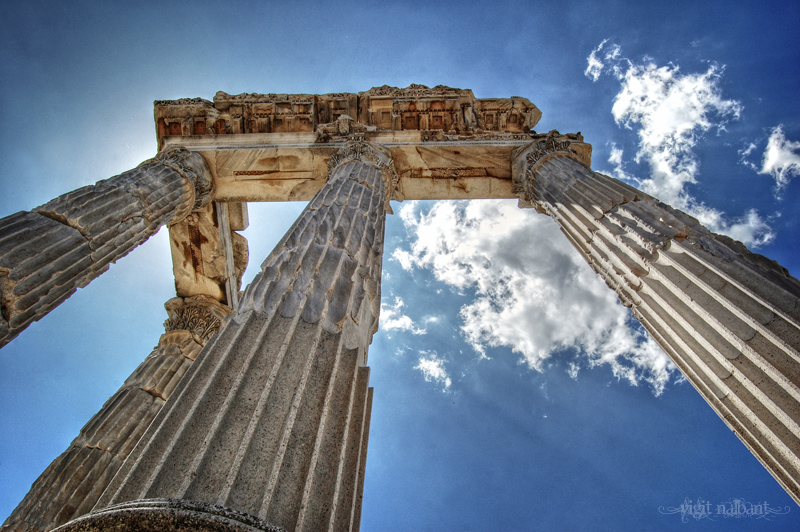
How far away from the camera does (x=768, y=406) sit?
12.9 ft

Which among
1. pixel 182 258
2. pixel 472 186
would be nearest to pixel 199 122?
pixel 182 258

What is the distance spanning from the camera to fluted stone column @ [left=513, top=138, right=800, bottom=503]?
3.92 m

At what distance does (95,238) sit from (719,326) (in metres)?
9.29

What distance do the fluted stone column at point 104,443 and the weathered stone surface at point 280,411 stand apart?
5.57 metres

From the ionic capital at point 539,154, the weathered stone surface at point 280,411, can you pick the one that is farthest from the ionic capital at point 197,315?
the ionic capital at point 539,154

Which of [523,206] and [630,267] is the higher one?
[523,206]

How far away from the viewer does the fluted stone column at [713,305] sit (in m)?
3.92

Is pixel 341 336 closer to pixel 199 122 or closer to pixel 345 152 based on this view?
pixel 345 152

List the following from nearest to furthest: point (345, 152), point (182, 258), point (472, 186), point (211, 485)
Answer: point (211, 485) → point (345, 152) → point (472, 186) → point (182, 258)

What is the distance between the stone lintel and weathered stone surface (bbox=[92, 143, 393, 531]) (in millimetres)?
6631

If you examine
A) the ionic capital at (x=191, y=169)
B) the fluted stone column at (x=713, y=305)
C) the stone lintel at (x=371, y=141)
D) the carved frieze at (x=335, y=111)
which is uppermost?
the carved frieze at (x=335, y=111)

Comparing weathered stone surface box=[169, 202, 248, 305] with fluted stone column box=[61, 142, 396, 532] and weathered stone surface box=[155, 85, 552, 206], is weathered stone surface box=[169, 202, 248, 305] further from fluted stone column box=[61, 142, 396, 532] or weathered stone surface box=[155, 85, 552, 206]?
fluted stone column box=[61, 142, 396, 532]

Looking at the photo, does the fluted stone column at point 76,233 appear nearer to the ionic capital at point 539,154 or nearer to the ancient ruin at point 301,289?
the ancient ruin at point 301,289

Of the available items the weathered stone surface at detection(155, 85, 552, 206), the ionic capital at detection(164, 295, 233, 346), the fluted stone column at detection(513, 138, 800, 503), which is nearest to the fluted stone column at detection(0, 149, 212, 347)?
the weathered stone surface at detection(155, 85, 552, 206)
